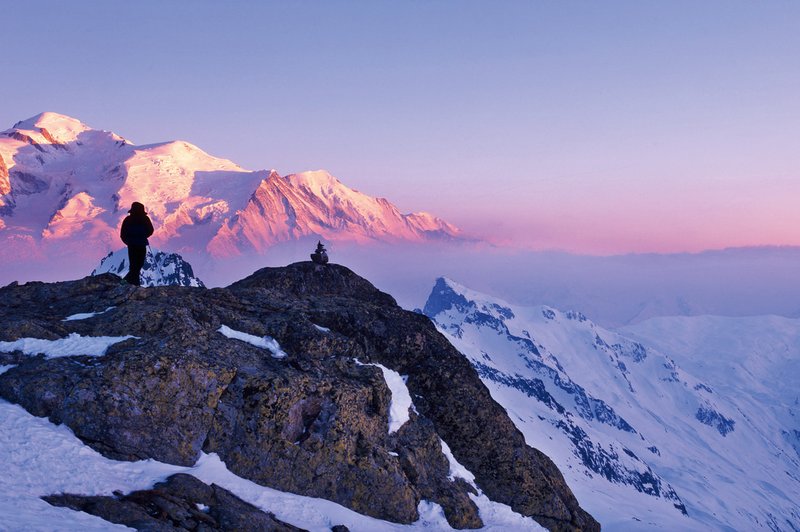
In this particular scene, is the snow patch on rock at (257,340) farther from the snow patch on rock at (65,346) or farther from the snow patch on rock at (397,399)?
the snow patch on rock at (65,346)

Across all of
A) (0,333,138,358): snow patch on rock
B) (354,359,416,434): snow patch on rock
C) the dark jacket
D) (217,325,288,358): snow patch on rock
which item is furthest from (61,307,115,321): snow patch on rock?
(354,359,416,434): snow patch on rock

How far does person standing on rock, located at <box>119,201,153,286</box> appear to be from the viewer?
2945cm

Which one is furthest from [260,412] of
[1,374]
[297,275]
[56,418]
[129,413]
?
[297,275]

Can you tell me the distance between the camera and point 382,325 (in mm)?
33188

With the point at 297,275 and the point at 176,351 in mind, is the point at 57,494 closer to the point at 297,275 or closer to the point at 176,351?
the point at 176,351

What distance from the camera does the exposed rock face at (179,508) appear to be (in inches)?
653

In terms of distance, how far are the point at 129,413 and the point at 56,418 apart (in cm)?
203

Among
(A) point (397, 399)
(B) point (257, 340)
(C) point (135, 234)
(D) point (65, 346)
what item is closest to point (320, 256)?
(C) point (135, 234)

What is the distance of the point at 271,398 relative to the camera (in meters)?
23.6

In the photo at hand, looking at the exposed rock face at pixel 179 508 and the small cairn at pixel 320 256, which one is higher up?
the small cairn at pixel 320 256

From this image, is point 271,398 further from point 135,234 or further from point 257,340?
point 135,234

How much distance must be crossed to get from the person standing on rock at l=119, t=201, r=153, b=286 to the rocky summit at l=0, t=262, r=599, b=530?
1.44 metres

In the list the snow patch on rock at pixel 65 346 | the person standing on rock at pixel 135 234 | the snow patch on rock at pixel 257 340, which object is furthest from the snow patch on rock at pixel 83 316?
the snow patch on rock at pixel 257 340

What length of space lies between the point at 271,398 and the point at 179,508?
6143 mm
